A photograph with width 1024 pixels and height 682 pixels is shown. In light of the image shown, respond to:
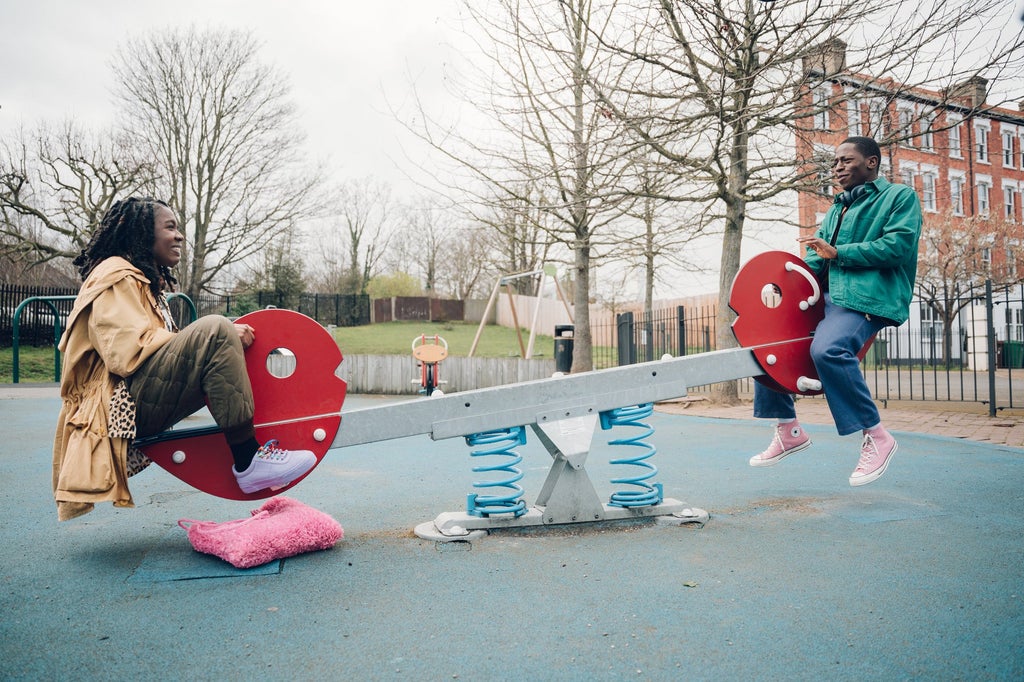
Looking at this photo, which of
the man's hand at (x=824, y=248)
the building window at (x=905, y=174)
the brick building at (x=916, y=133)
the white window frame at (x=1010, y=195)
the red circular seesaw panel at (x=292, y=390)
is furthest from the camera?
the white window frame at (x=1010, y=195)

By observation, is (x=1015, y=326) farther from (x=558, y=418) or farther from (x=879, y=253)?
(x=558, y=418)

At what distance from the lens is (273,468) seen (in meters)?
3.22

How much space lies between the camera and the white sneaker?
3203 mm

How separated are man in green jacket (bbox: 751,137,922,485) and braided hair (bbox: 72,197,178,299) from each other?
10.5 ft

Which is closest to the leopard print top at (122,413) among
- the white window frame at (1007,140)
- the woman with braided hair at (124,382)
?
the woman with braided hair at (124,382)

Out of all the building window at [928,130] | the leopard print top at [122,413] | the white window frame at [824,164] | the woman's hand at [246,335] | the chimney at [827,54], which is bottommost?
the leopard print top at [122,413]

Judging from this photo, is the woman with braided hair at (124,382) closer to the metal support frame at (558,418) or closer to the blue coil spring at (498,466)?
the metal support frame at (558,418)

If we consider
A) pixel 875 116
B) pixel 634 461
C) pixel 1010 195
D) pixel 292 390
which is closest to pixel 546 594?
pixel 634 461

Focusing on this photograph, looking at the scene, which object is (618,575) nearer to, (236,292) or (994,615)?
(994,615)

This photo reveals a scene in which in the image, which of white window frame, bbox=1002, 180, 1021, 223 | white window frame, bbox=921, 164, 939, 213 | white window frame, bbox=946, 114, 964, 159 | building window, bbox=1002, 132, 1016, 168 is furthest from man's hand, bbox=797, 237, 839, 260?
building window, bbox=1002, 132, 1016, 168

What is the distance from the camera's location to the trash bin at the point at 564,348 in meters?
16.5

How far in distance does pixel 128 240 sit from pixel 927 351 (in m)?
27.7

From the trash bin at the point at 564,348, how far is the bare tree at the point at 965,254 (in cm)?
1439

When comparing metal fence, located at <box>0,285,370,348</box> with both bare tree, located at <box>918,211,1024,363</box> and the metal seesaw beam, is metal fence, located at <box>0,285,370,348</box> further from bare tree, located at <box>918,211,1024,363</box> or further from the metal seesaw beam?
bare tree, located at <box>918,211,1024,363</box>
